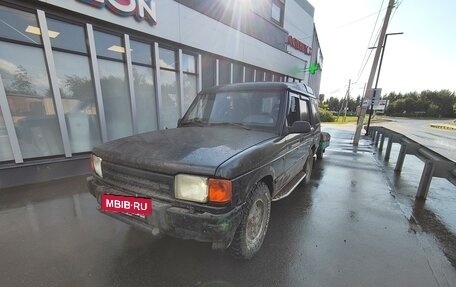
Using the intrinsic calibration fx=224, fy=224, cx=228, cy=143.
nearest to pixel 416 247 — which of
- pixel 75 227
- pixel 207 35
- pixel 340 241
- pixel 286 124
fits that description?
pixel 340 241

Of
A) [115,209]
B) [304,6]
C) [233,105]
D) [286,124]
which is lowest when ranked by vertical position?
[115,209]

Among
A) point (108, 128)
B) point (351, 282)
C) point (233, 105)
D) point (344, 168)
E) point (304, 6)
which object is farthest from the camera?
point (304, 6)

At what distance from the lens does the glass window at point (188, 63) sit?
8.02 meters

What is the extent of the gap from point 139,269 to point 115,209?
2.30 ft

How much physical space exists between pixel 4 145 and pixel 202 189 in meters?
5.25

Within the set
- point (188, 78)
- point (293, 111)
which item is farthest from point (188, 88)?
point (293, 111)

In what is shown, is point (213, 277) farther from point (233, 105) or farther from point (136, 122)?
point (136, 122)

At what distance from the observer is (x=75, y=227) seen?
3193mm

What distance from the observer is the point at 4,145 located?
15.4ft

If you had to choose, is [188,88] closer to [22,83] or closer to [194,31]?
[194,31]

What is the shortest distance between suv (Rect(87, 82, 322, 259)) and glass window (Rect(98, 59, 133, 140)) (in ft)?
13.5

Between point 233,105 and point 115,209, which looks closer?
point 115,209

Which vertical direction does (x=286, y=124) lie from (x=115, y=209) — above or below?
above

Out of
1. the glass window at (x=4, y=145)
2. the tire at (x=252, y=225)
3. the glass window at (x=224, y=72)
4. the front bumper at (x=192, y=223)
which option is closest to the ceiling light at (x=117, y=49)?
the glass window at (x=4, y=145)
